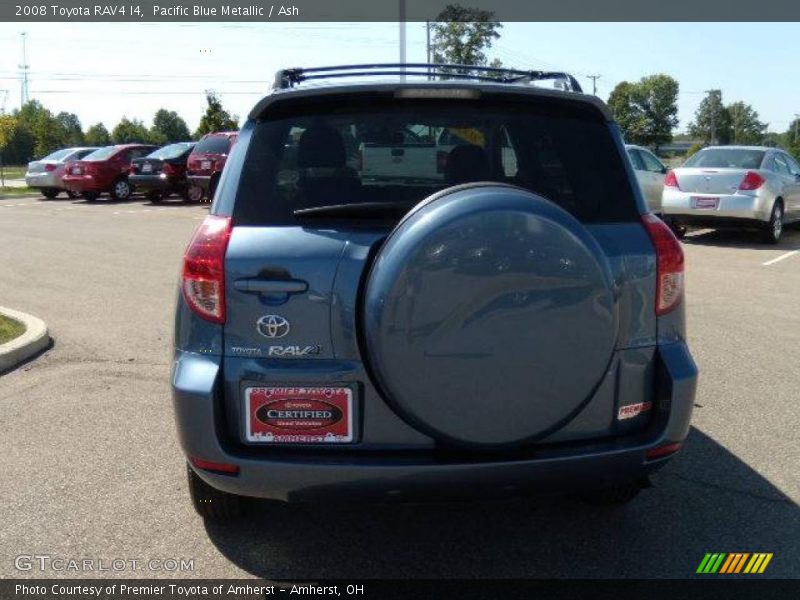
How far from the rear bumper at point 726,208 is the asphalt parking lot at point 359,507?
6.62 metres

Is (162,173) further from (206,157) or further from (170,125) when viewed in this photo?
(170,125)

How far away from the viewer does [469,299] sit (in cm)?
271

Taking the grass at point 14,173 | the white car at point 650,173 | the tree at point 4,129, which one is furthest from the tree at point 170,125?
the white car at point 650,173

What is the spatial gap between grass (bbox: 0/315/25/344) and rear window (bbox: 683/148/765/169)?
11.1 metres

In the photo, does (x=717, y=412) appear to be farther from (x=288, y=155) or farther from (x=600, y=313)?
(x=288, y=155)

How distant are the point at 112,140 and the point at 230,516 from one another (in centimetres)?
9890

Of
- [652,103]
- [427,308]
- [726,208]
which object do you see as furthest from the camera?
[652,103]

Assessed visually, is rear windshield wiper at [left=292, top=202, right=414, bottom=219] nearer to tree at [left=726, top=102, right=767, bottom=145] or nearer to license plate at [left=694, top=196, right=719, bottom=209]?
license plate at [left=694, top=196, right=719, bottom=209]

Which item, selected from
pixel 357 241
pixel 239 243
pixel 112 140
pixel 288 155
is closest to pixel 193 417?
pixel 239 243

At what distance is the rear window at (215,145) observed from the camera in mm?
21188

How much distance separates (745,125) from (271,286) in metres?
104

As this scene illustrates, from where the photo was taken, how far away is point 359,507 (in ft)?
11.7

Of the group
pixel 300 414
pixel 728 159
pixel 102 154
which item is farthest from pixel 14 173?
pixel 300 414

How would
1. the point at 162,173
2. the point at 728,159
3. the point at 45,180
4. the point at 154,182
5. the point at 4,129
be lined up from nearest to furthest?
the point at 728,159, the point at 154,182, the point at 162,173, the point at 45,180, the point at 4,129
